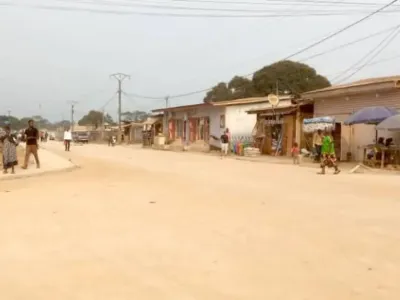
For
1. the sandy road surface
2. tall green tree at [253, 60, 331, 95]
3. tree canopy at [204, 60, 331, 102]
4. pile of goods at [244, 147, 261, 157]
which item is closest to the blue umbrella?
the sandy road surface

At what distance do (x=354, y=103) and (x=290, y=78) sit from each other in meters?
40.2

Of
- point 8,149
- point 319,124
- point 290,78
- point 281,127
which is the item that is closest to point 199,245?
point 8,149

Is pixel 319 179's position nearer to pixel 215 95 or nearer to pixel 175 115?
pixel 175 115

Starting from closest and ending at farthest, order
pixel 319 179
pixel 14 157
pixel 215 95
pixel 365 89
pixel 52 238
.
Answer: pixel 52 238 → pixel 319 179 → pixel 14 157 → pixel 365 89 → pixel 215 95

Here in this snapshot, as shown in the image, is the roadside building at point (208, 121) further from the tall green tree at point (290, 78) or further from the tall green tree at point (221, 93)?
the tall green tree at point (221, 93)

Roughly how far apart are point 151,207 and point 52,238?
2.85m

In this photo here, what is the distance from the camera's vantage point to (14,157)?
57.9 feet

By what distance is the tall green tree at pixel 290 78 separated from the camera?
6481cm

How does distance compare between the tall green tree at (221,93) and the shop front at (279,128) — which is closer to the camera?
the shop front at (279,128)

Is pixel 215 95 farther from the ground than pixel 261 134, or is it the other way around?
pixel 215 95

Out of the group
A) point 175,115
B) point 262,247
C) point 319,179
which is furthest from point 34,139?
point 175,115

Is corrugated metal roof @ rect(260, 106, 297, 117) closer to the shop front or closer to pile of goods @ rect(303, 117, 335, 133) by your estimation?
the shop front

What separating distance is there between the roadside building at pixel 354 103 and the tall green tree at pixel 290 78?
3584 cm

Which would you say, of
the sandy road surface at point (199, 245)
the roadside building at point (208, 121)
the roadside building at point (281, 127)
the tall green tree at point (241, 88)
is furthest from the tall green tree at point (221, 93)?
the sandy road surface at point (199, 245)
